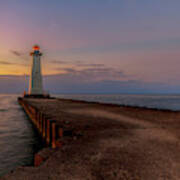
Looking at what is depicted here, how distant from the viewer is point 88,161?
3699 mm

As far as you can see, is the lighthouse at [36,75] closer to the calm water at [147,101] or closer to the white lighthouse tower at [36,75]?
the white lighthouse tower at [36,75]

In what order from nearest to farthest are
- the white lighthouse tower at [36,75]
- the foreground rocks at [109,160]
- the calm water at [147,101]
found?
the foreground rocks at [109,160] → the calm water at [147,101] → the white lighthouse tower at [36,75]

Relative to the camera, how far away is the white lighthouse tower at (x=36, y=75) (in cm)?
4659

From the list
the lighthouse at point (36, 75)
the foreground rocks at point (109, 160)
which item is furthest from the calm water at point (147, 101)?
the foreground rocks at point (109, 160)

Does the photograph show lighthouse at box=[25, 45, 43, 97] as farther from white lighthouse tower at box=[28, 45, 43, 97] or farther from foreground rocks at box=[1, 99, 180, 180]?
foreground rocks at box=[1, 99, 180, 180]

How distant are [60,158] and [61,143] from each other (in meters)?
1.28

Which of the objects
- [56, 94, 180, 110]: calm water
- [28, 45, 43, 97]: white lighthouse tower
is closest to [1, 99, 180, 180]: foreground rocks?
[56, 94, 180, 110]: calm water

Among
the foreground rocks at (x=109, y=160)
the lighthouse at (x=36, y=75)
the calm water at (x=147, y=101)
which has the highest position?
the lighthouse at (x=36, y=75)

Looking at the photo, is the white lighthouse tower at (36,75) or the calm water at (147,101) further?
the white lighthouse tower at (36,75)

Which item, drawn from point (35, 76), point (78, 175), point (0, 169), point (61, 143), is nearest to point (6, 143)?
point (0, 169)

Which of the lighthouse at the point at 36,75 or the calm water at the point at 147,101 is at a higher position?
the lighthouse at the point at 36,75

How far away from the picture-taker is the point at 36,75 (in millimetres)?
46688

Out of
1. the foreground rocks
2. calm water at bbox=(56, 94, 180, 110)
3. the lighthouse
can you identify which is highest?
the lighthouse

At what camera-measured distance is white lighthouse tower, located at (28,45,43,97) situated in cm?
4659
